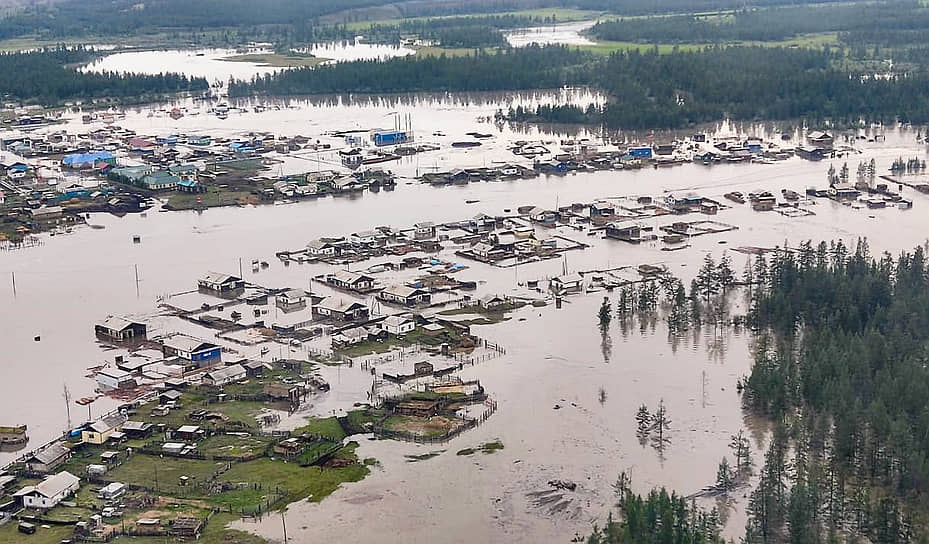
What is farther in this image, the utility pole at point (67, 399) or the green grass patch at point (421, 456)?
the utility pole at point (67, 399)

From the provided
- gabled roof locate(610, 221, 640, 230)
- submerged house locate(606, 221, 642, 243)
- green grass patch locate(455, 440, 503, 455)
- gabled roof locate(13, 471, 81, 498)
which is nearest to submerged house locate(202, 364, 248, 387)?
gabled roof locate(13, 471, 81, 498)

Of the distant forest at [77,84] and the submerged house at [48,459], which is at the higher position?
the distant forest at [77,84]

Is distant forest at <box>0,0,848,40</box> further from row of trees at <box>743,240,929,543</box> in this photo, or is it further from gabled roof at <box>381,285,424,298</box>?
row of trees at <box>743,240,929,543</box>

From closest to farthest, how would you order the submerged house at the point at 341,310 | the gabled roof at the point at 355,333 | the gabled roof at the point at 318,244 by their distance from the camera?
the gabled roof at the point at 355,333 < the submerged house at the point at 341,310 < the gabled roof at the point at 318,244

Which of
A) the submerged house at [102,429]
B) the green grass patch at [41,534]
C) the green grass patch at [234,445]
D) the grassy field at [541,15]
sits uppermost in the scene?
the grassy field at [541,15]

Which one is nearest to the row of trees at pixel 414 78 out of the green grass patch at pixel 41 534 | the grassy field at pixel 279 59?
the grassy field at pixel 279 59

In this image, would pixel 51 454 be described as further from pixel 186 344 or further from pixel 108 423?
pixel 186 344

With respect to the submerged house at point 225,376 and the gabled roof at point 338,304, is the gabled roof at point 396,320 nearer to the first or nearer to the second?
the gabled roof at point 338,304
